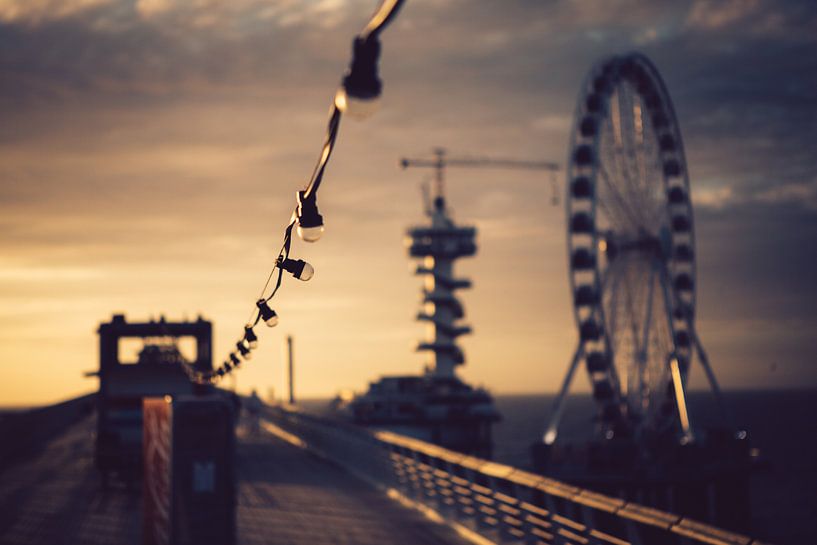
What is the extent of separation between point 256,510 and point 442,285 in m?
77.5

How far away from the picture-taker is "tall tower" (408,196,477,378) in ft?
311

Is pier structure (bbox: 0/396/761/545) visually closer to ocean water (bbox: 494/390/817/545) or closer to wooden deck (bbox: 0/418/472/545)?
wooden deck (bbox: 0/418/472/545)

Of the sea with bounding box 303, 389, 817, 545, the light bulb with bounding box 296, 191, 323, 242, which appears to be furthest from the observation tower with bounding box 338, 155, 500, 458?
the light bulb with bounding box 296, 191, 323, 242

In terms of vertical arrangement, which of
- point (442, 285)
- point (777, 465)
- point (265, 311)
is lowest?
point (777, 465)

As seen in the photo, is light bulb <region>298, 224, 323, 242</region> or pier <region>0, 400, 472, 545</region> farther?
pier <region>0, 400, 472, 545</region>

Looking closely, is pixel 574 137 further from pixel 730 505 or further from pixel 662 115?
pixel 730 505

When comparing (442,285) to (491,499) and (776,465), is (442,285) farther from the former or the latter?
(491,499)

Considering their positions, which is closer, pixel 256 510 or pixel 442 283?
pixel 256 510

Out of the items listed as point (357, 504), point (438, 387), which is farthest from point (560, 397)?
point (357, 504)

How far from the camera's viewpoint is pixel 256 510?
1973 centimetres

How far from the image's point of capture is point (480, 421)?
92875 millimetres

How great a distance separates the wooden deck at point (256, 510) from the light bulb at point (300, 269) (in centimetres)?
667

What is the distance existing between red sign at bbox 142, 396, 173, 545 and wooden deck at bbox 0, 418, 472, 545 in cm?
296

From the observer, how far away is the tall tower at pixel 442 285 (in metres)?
94.9
